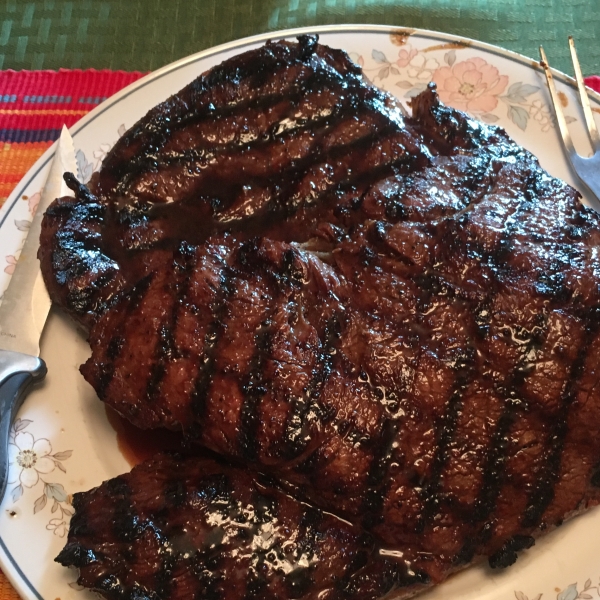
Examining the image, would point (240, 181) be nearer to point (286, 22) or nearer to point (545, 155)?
point (545, 155)

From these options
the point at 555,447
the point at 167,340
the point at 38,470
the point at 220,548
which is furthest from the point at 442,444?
the point at 38,470

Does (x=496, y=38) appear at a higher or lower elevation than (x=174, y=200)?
higher

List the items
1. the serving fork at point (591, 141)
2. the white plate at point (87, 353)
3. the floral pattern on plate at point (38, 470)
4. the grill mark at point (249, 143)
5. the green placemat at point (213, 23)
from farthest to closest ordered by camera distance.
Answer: the green placemat at point (213, 23) < the serving fork at point (591, 141) < the grill mark at point (249, 143) < the floral pattern on plate at point (38, 470) < the white plate at point (87, 353)

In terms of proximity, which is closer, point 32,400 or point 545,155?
point 32,400

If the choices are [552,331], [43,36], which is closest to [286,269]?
[552,331]

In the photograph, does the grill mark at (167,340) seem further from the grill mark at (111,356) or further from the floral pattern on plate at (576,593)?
the floral pattern on plate at (576,593)

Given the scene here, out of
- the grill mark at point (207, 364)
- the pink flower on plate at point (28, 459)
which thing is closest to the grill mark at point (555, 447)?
the grill mark at point (207, 364)

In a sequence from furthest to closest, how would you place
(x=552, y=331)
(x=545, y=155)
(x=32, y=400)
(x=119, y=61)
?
(x=119, y=61)
(x=545, y=155)
(x=32, y=400)
(x=552, y=331)
